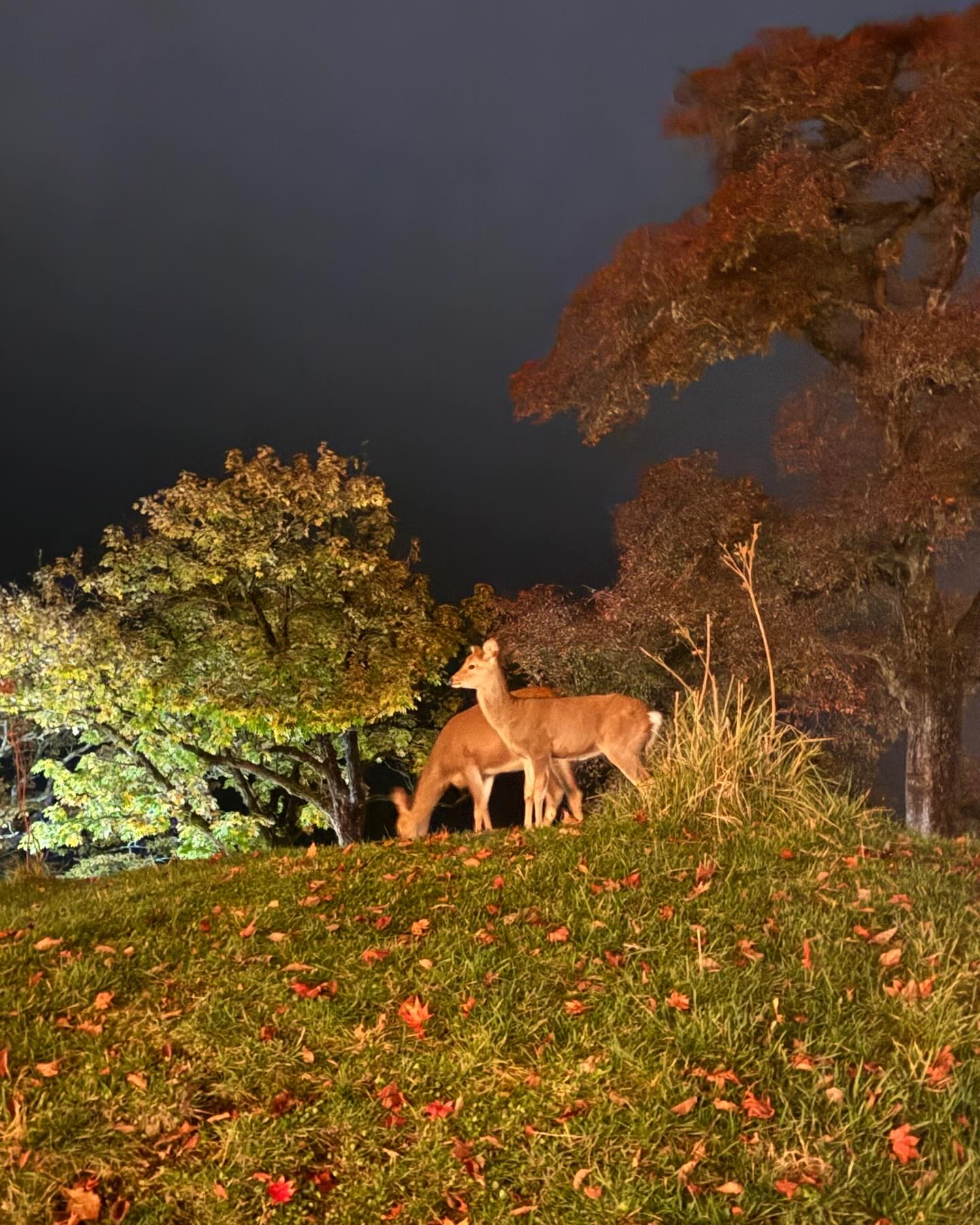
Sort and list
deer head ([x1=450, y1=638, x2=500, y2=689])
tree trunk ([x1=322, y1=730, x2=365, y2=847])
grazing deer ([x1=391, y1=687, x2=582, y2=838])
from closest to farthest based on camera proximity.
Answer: deer head ([x1=450, y1=638, x2=500, y2=689])
grazing deer ([x1=391, y1=687, x2=582, y2=838])
tree trunk ([x1=322, y1=730, x2=365, y2=847])

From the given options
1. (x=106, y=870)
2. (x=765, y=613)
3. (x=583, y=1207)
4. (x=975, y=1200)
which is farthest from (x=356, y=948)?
(x=106, y=870)

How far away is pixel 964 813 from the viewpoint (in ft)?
63.0

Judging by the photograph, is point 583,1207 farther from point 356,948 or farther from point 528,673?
point 528,673

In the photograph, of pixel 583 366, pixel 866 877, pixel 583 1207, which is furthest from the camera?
pixel 583 366

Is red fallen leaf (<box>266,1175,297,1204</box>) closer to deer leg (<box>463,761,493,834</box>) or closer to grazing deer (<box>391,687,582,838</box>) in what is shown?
grazing deer (<box>391,687,582,838</box>)

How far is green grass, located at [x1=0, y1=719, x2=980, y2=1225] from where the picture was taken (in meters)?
4.07

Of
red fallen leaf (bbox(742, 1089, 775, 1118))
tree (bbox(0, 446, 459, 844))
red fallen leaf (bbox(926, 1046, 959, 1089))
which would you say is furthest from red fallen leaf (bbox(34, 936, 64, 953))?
tree (bbox(0, 446, 459, 844))

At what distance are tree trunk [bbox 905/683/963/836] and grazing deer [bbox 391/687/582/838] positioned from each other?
531cm

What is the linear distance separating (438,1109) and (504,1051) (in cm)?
46

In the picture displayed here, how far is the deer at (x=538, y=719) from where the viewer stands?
401 inches

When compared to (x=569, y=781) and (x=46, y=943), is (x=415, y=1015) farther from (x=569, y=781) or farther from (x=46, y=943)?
(x=569, y=781)

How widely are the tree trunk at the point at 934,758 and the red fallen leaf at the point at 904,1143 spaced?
10527 mm

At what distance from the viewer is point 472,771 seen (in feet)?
37.8

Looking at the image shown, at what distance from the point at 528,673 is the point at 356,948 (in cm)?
1008
